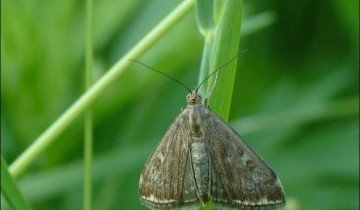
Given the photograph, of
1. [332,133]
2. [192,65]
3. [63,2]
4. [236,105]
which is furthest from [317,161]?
[63,2]

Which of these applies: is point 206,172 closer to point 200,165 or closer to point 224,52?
point 200,165

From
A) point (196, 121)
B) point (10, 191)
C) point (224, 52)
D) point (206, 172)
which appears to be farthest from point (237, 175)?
point (10, 191)

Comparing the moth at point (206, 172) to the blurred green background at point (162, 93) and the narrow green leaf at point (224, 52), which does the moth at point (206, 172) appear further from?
the blurred green background at point (162, 93)

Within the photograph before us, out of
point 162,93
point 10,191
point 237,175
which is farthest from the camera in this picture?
point 162,93

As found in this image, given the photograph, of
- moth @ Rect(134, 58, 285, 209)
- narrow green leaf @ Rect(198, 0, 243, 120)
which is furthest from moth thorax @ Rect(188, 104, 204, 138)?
narrow green leaf @ Rect(198, 0, 243, 120)

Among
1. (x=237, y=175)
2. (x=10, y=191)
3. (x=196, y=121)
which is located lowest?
(x=10, y=191)

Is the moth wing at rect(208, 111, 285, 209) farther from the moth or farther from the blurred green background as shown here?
the blurred green background

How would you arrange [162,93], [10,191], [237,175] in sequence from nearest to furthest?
[10,191]
[237,175]
[162,93]
